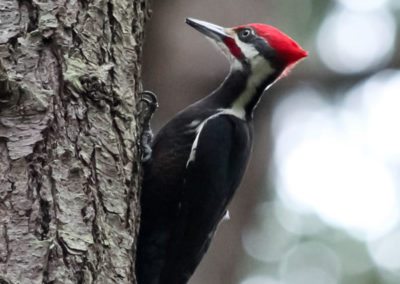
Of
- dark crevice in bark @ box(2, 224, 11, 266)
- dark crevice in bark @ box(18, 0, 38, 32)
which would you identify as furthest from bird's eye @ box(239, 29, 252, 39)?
dark crevice in bark @ box(2, 224, 11, 266)

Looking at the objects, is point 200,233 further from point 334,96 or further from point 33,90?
point 334,96

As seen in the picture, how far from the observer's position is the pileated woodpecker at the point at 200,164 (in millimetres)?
2770

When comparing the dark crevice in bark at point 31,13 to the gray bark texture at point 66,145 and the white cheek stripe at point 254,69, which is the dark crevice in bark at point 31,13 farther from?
the white cheek stripe at point 254,69

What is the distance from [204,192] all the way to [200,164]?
0.09m

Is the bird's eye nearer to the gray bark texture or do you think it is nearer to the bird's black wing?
the bird's black wing

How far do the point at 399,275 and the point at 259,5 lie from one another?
2.12m

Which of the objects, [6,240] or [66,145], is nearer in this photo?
[6,240]

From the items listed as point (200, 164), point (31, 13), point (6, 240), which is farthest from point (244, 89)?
point (6, 240)

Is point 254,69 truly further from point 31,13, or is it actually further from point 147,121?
point 31,13

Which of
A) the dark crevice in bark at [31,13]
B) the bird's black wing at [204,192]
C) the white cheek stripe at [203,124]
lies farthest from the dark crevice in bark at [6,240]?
the white cheek stripe at [203,124]

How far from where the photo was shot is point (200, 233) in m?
2.78

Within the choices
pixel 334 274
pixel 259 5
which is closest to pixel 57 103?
pixel 259 5

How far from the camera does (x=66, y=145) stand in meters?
2.14

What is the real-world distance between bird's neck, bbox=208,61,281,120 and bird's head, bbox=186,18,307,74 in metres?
0.02
